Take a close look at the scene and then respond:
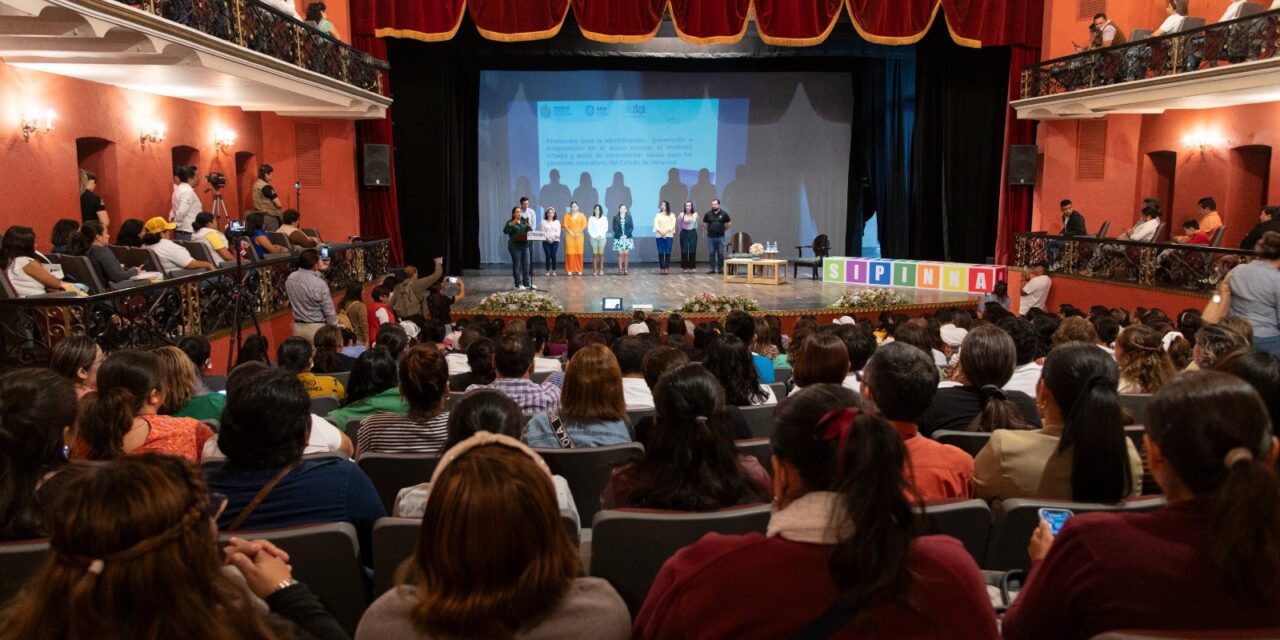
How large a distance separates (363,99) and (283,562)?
1094 cm

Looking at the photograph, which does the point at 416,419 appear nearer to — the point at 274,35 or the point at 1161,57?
the point at 274,35

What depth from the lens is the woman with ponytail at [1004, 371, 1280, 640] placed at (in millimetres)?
1372

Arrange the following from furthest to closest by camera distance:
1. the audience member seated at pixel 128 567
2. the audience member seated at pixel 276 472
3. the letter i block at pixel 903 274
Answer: the letter i block at pixel 903 274, the audience member seated at pixel 276 472, the audience member seated at pixel 128 567

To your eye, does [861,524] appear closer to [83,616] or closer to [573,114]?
[83,616]

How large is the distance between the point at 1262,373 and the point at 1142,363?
6.08ft

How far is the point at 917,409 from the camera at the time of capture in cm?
266

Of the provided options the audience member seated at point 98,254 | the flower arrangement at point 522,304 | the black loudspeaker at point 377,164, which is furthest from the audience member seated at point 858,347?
the black loudspeaker at point 377,164

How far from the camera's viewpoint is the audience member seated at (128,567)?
1173 mm

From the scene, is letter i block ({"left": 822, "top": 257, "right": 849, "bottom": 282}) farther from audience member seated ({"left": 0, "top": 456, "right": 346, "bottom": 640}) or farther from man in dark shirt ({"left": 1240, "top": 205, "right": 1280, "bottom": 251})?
audience member seated ({"left": 0, "top": 456, "right": 346, "bottom": 640})

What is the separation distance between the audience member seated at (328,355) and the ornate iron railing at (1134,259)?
7966 mm

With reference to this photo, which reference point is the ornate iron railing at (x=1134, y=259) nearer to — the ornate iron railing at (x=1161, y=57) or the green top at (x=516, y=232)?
the ornate iron railing at (x=1161, y=57)

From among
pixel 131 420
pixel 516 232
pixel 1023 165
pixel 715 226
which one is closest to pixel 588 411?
Result: pixel 131 420

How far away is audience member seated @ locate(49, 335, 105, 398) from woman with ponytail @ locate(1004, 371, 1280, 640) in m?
3.48

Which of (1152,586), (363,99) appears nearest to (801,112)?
(363,99)
